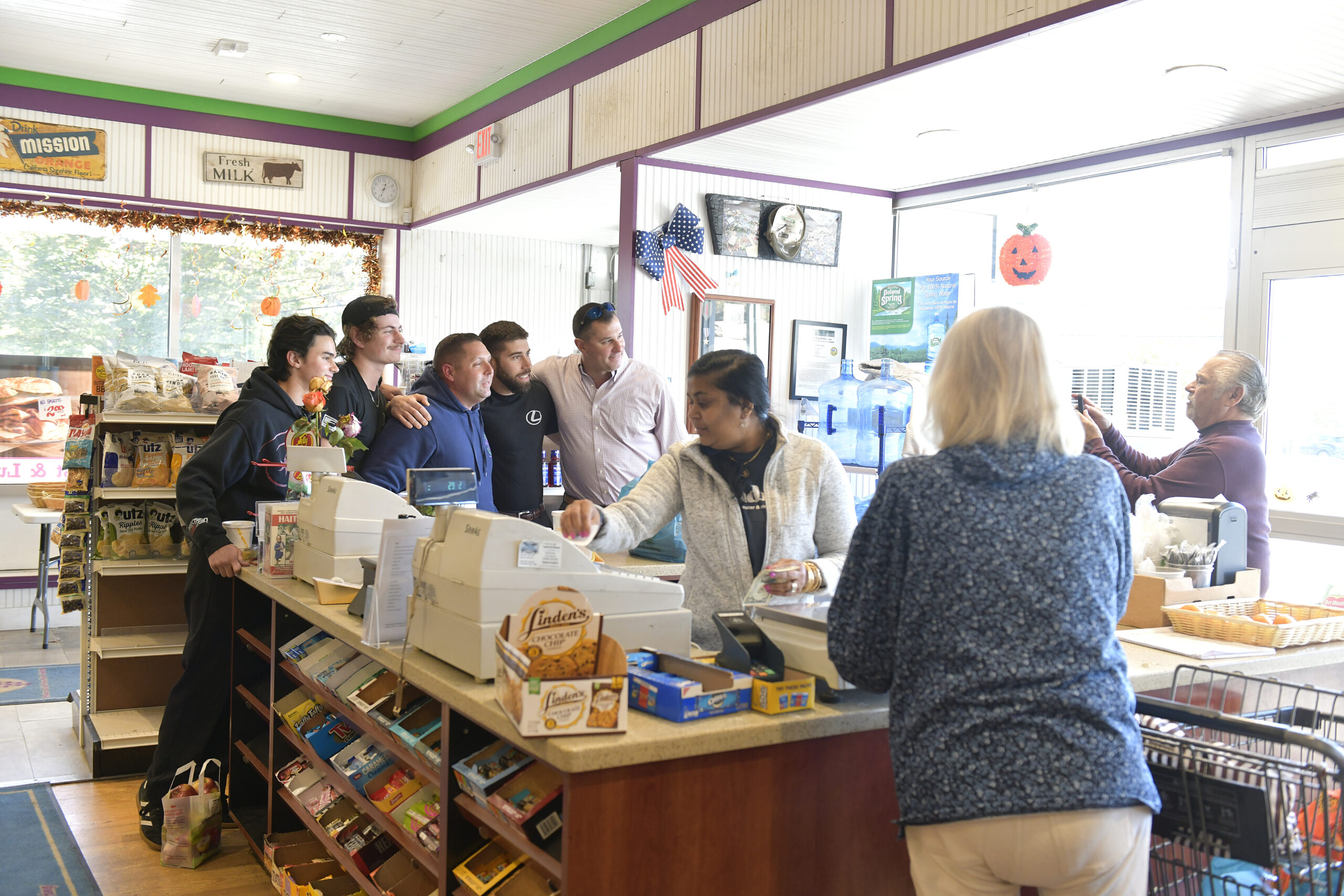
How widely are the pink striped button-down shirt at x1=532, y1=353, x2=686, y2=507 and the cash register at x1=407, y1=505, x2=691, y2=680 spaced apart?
241 centimetres

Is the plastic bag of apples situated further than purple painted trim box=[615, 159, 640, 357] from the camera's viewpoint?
No

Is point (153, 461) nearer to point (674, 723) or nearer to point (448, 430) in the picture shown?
point (448, 430)

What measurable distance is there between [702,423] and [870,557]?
3.49ft

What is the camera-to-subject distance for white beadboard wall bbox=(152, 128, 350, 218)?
322 inches

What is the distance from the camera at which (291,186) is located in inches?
340

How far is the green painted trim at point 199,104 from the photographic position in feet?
25.4

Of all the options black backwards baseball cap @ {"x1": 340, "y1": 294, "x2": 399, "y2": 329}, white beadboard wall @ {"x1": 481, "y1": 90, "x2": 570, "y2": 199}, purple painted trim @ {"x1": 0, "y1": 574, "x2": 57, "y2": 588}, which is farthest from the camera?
purple painted trim @ {"x1": 0, "y1": 574, "x2": 57, "y2": 588}

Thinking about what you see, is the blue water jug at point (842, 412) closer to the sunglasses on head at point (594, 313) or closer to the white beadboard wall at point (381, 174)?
the sunglasses on head at point (594, 313)

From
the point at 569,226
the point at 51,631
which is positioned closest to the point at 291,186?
the point at 569,226

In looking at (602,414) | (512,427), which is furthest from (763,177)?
(512,427)

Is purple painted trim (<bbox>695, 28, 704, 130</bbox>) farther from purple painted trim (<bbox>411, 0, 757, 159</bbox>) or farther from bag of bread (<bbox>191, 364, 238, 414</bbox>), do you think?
bag of bread (<bbox>191, 364, 238, 414</bbox>)

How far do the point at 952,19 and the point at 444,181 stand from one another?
525 cm

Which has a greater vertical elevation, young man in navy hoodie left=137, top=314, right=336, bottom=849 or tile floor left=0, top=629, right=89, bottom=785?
young man in navy hoodie left=137, top=314, right=336, bottom=849

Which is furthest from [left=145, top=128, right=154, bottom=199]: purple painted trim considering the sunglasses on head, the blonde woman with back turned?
the blonde woman with back turned
